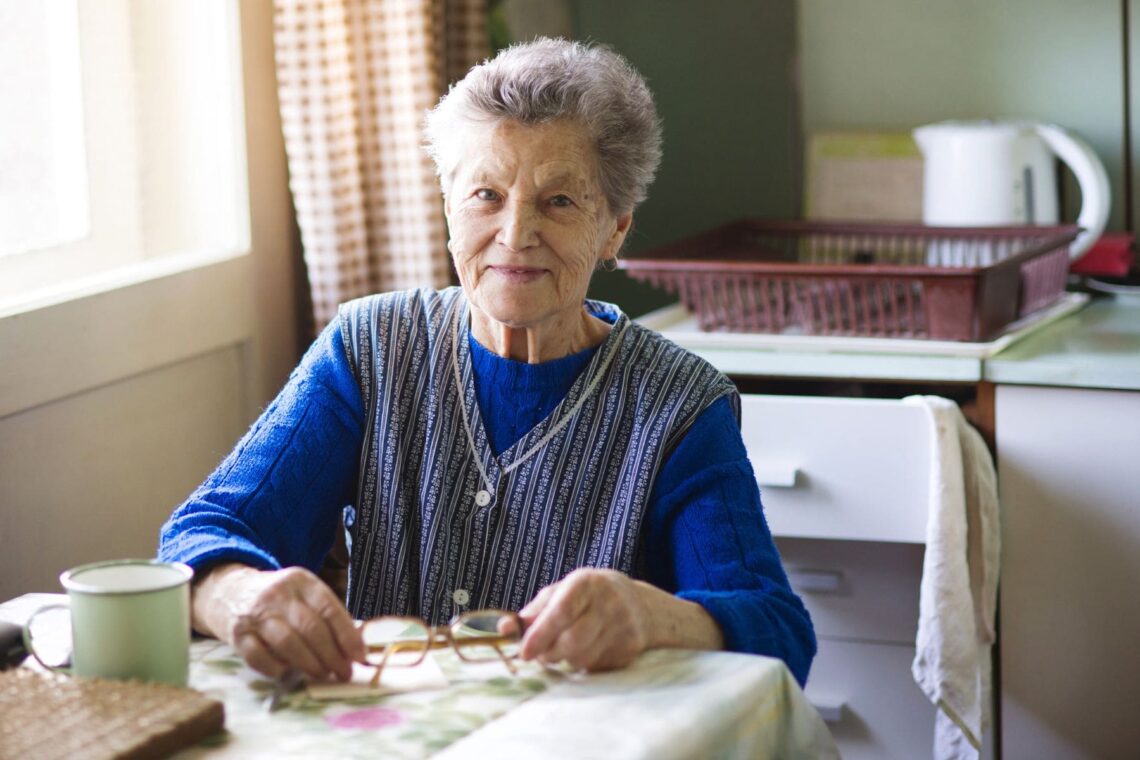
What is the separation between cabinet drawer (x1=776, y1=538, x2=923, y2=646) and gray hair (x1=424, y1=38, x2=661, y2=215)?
0.79m

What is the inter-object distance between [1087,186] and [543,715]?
1.70 m

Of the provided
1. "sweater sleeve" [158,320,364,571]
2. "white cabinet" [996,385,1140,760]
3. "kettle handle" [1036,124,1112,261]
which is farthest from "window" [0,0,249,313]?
"kettle handle" [1036,124,1112,261]

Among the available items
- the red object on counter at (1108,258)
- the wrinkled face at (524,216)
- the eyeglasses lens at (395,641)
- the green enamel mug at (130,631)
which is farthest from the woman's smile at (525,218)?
the red object on counter at (1108,258)

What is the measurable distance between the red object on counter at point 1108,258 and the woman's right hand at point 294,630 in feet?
5.65

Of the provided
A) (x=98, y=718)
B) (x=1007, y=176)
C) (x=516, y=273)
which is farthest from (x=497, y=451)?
(x=1007, y=176)

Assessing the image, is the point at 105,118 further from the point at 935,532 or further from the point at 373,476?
the point at 935,532

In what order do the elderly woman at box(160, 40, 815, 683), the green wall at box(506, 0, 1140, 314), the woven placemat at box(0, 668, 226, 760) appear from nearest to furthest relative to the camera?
the woven placemat at box(0, 668, 226, 760) < the elderly woman at box(160, 40, 815, 683) < the green wall at box(506, 0, 1140, 314)

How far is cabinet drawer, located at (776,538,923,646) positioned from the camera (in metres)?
2.19

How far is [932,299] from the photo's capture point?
2.12 meters

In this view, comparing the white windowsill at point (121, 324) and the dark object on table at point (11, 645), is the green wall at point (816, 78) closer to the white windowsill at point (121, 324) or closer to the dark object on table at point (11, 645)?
the white windowsill at point (121, 324)

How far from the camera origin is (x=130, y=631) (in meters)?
1.09

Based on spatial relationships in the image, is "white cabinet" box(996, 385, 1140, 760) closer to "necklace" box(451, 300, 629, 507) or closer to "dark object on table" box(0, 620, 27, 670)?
"necklace" box(451, 300, 629, 507)

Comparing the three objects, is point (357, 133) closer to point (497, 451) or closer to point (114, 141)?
point (114, 141)

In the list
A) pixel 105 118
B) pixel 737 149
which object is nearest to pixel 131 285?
pixel 105 118
